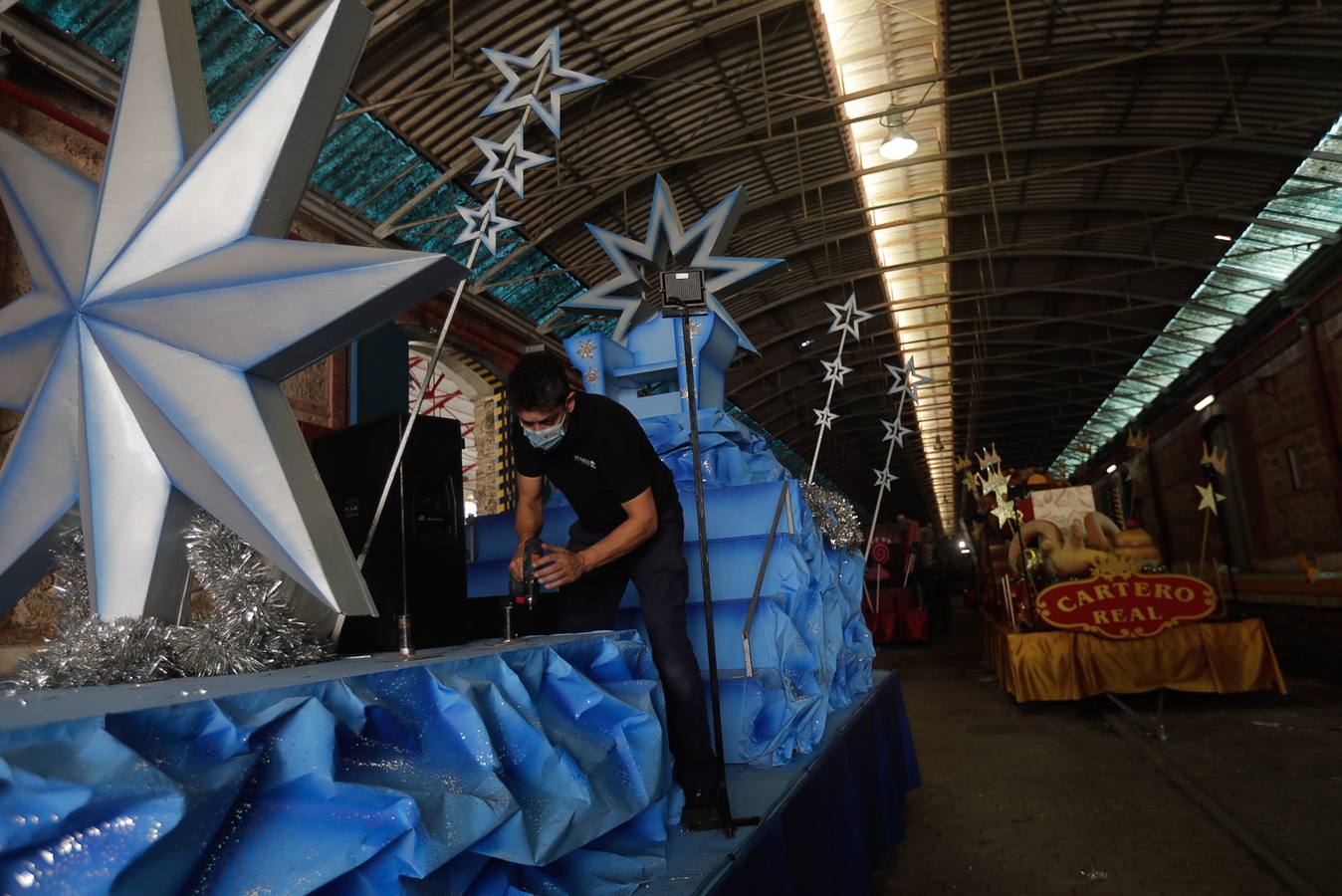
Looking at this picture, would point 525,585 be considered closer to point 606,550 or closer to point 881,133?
point 606,550

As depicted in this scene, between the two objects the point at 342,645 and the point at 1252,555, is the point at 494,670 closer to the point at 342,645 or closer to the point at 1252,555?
the point at 342,645

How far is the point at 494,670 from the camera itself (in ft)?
5.07

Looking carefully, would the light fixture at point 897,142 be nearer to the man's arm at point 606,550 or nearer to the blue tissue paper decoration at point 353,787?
the man's arm at point 606,550

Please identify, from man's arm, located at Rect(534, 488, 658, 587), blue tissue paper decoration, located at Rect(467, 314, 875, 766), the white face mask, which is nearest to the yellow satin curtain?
blue tissue paper decoration, located at Rect(467, 314, 875, 766)

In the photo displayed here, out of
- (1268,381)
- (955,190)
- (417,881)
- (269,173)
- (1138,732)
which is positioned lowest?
(1138,732)

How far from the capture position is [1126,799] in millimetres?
4711

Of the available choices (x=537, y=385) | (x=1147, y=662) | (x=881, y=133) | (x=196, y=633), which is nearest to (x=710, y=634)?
(x=537, y=385)

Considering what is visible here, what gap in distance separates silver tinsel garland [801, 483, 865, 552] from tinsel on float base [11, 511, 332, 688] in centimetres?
216

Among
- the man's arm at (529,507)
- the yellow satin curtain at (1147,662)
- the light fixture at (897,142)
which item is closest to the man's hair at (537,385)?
the man's arm at (529,507)

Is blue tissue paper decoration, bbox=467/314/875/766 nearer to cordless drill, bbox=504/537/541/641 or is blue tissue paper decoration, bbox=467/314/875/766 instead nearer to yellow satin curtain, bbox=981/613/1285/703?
cordless drill, bbox=504/537/541/641

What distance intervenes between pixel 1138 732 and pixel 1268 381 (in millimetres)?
8254

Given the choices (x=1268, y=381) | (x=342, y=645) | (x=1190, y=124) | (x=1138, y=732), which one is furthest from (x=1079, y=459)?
(x=342, y=645)

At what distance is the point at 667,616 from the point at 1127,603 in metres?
6.27

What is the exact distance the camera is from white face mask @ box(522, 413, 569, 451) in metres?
2.44
